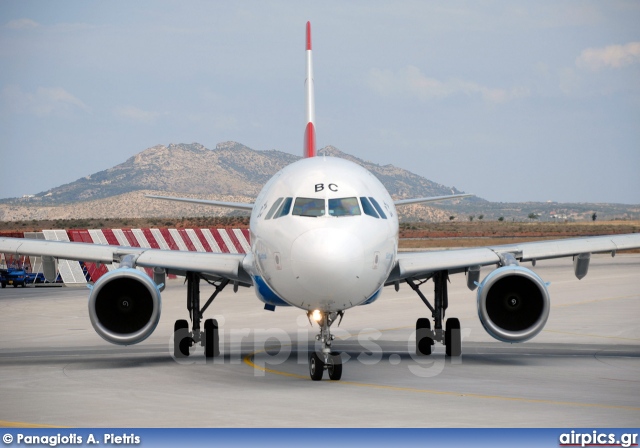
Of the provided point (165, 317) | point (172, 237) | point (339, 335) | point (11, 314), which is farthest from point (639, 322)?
point (172, 237)

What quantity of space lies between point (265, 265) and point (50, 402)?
416 cm

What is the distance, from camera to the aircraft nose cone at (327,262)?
15.7 meters

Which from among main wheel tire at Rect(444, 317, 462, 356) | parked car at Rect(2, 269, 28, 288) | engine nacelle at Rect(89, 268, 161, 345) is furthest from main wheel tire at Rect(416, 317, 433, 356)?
parked car at Rect(2, 269, 28, 288)

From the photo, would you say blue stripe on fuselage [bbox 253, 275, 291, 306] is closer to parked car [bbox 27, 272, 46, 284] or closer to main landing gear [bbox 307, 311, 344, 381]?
main landing gear [bbox 307, 311, 344, 381]

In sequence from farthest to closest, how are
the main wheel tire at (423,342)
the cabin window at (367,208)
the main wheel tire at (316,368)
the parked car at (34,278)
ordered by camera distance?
the parked car at (34,278), the main wheel tire at (423,342), the main wheel tire at (316,368), the cabin window at (367,208)

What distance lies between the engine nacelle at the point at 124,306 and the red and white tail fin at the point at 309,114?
7.12 meters

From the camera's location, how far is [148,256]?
2188cm

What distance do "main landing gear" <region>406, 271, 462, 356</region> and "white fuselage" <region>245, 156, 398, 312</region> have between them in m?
4.36

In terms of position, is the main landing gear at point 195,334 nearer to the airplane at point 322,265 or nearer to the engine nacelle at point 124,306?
the airplane at point 322,265

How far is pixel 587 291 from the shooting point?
4278cm

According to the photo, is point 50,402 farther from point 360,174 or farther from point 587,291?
point 587,291

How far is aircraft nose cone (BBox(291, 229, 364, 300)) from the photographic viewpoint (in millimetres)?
15711

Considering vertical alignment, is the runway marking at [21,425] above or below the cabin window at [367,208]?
below

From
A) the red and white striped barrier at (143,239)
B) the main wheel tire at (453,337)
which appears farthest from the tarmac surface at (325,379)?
the red and white striped barrier at (143,239)
